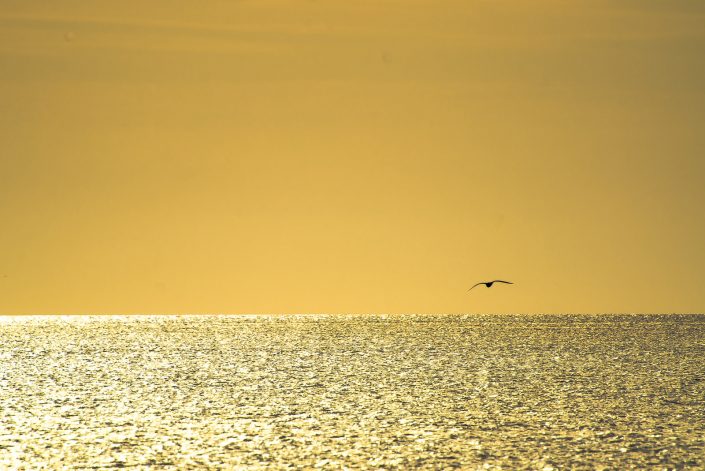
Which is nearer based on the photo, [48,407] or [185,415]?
[185,415]

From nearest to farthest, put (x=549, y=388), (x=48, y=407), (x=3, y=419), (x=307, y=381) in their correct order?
1. (x=3, y=419)
2. (x=48, y=407)
3. (x=549, y=388)
4. (x=307, y=381)

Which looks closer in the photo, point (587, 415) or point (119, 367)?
point (587, 415)

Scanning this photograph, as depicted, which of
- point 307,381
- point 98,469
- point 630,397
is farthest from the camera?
point 307,381

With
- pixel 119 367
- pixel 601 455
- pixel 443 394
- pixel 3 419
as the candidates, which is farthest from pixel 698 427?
pixel 119 367

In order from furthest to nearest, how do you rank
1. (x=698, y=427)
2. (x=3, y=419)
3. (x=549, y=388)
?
1. (x=549, y=388)
2. (x=3, y=419)
3. (x=698, y=427)

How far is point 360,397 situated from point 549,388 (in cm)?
730

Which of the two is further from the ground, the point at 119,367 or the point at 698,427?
the point at 119,367

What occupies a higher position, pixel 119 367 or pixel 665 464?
pixel 119 367

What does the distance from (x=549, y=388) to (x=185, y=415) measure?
47.3 ft

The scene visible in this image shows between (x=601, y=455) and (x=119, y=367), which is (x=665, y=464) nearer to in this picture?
(x=601, y=455)

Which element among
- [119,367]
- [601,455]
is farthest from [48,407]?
[119,367]

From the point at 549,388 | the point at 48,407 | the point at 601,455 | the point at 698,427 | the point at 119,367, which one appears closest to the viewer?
the point at 601,455

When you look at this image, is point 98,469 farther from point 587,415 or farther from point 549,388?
point 549,388

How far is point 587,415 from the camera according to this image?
30516mm
